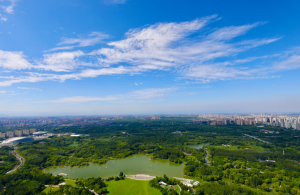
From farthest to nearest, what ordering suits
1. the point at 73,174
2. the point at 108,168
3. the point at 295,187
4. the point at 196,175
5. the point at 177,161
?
the point at 177,161
the point at 108,168
the point at 73,174
the point at 196,175
the point at 295,187

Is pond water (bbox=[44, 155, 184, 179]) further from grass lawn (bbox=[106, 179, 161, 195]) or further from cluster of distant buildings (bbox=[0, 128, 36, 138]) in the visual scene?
cluster of distant buildings (bbox=[0, 128, 36, 138])

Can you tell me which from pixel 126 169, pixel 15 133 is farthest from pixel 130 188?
pixel 15 133

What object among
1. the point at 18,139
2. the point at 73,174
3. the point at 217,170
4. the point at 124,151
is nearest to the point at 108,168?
the point at 73,174

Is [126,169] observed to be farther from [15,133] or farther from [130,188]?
[15,133]

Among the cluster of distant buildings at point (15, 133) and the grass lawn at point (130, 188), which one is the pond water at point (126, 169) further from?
the cluster of distant buildings at point (15, 133)

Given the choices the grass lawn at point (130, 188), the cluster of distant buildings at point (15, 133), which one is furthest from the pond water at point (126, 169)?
the cluster of distant buildings at point (15, 133)

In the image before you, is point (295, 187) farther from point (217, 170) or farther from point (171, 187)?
point (171, 187)

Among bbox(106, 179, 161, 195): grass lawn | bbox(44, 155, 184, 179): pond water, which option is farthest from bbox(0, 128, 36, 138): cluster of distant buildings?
bbox(106, 179, 161, 195): grass lawn
